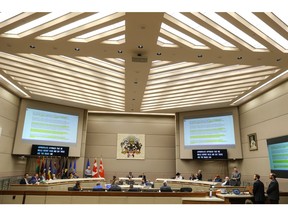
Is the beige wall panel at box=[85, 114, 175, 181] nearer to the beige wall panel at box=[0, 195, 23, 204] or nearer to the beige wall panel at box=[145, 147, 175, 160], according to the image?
the beige wall panel at box=[145, 147, 175, 160]

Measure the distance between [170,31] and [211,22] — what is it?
4.06 feet

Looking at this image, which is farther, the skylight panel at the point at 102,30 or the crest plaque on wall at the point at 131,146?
the crest plaque on wall at the point at 131,146

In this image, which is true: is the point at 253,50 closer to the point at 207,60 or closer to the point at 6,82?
the point at 207,60

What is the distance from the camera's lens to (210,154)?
1471 centimetres

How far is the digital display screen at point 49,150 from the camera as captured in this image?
44.9ft

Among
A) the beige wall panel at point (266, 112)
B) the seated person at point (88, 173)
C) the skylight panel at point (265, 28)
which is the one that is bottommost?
the seated person at point (88, 173)

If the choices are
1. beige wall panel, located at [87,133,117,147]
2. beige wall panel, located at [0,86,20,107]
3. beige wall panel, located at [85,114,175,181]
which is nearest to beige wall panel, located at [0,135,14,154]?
beige wall panel, located at [0,86,20,107]

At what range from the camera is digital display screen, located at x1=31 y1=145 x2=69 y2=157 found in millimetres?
13691

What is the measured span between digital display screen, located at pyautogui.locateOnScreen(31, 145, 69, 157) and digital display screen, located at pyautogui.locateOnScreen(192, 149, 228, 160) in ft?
28.8

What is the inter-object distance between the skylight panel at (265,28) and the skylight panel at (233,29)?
411mm

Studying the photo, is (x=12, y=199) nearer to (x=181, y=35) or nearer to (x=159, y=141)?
(x=181, y=35)

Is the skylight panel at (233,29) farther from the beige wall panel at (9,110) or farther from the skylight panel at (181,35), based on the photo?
the beige wall panel at (9,110)

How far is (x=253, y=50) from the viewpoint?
742 cm

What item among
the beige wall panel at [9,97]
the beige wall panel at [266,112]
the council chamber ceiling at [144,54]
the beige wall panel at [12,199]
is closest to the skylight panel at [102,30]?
the council chamber ceiling at [144,54]
